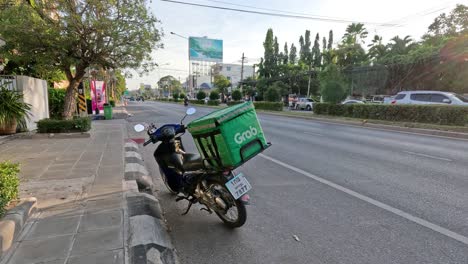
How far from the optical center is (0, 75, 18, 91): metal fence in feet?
30.2

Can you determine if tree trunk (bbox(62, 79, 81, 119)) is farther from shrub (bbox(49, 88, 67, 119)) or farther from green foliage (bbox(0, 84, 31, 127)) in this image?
shrub (bbox(49, 88, 67, 119))

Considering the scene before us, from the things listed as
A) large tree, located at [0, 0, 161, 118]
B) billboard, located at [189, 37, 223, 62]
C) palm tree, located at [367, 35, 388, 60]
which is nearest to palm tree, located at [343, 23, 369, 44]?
palm tree, located at [367, 35, 388, 60]

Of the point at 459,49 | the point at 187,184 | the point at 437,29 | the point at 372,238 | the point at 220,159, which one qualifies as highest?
the point at 437,29

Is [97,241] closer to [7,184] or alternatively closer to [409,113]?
[7,184]

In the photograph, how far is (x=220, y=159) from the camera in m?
3.15

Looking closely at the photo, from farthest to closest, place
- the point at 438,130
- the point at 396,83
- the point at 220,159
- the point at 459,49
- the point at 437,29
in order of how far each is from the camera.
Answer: the point at 437,29, the point at 396,83, the point at 459,49, the point at 438,130, the point at 220,159

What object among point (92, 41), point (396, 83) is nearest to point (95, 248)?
point (92, 41)

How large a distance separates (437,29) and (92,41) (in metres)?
52.1

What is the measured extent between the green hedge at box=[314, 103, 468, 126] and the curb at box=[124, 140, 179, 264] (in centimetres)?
1389

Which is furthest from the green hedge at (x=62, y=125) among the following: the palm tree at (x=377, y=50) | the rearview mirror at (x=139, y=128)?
the palm tree at (x=377, y=50)

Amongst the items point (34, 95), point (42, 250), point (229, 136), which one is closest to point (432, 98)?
point (229, 136)

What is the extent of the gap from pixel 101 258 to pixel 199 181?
1.40m

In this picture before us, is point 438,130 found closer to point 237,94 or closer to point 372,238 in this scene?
point 372,238

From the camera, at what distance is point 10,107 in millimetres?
8750
